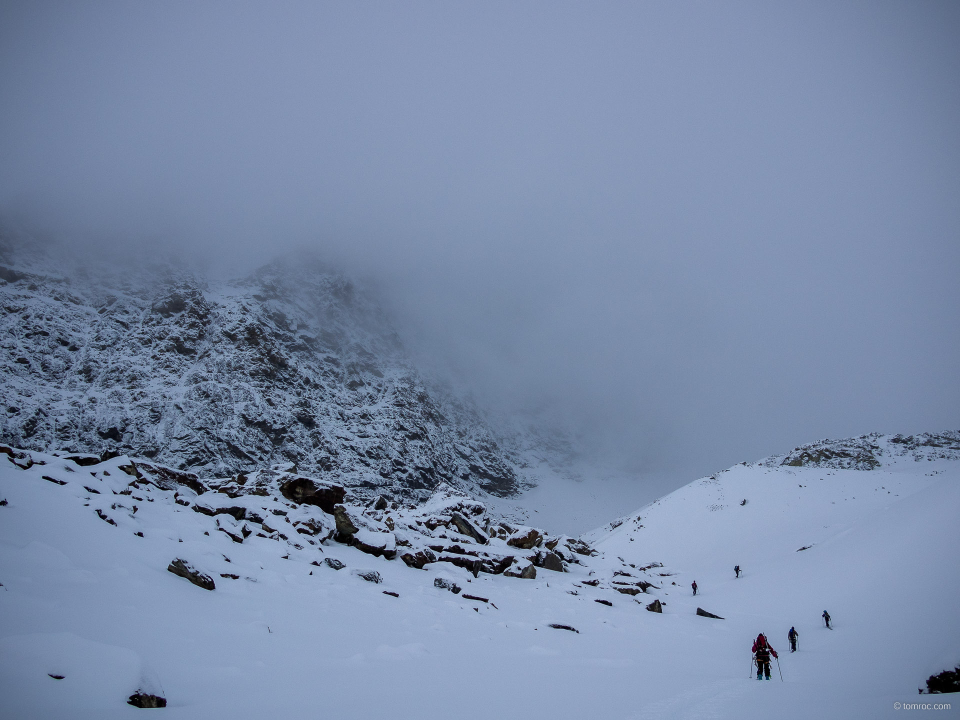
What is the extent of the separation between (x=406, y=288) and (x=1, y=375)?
99.3 m

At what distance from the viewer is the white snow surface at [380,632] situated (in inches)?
183

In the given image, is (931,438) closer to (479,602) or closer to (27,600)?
(479,602)

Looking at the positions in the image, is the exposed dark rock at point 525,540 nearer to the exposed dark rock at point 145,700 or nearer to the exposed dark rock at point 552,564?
the exposed dark rock at point 552,564

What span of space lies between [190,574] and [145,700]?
490 centimetres

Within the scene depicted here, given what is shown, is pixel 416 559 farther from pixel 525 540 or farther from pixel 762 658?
pixel 762 658

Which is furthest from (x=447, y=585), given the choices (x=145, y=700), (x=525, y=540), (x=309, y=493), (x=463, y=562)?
(x=525, y=540)

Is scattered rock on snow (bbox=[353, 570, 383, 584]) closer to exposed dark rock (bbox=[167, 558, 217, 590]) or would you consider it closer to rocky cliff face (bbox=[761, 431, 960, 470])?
exposed dark rock (bbox=[167, 558, 217, 590])

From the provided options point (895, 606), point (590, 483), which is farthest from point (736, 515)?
point (590, 483)

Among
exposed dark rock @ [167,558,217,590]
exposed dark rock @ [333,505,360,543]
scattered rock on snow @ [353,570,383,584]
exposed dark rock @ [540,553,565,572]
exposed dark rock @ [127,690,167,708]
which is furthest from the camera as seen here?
exposed dark rock @ [540,553,565,572]

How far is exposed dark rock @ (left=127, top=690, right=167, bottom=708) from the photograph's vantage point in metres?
3.92

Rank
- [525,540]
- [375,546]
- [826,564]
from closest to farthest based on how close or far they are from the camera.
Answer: [375,546], [826,564], [525,540]

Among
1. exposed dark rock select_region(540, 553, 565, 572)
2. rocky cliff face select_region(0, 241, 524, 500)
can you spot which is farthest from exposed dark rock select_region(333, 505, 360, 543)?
rocky cliff face select_region(0, 241, 524, 500)

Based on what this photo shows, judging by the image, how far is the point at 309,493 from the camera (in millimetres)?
18078

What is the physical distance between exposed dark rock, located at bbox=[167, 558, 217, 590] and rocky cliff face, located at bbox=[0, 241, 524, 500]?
36.6m
